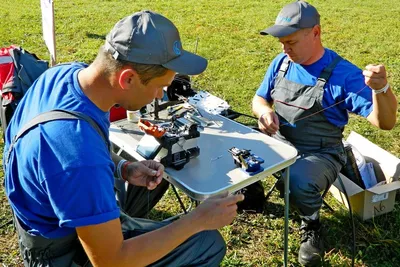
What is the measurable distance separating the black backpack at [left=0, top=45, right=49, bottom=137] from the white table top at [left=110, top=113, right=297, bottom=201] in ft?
2.76

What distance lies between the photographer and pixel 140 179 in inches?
84.1

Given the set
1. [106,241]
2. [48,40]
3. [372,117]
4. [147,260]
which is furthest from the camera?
[48,40]

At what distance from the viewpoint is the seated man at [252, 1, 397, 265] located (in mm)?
2678

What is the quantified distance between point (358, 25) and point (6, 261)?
7.10 meters

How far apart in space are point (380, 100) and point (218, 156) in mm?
1008

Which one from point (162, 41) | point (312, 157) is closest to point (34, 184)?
point (162, 41)

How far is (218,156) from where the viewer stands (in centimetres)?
230

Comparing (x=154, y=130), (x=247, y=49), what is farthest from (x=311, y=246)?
(x=247, y=49)

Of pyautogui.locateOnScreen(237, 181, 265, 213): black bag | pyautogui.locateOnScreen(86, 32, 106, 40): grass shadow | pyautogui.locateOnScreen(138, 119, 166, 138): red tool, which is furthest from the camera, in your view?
pyautogui.locateOnScreen(86, 32, 106, 40): grass shadow

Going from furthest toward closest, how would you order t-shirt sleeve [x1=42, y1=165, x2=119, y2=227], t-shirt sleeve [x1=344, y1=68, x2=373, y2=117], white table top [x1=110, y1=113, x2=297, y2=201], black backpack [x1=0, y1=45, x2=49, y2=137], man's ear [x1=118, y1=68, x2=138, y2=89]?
black backpack [x1=0, y1=45, x2=49, y2=137], t-shirt sleeve [x1=344, y1=68, x2=373, y2=117], white table top [x1=110, y1=113, x2=297, y2=201], man's ear [x1=118, y1=68, x2=138, y2=89], t-shirt sleeve [x1=42, y1=165, x2=119, y2=227]

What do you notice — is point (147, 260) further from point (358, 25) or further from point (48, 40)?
point (358, 25)

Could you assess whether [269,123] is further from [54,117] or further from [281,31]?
[54,117]

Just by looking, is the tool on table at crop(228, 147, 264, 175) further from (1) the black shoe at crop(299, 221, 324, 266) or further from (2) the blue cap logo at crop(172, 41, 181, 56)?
(1) the black shoe at crop(299, 221, 324, 266)

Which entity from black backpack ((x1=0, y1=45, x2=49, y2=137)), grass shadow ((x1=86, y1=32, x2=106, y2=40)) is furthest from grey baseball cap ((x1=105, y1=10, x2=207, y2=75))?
grass shadow ((x1=86, y1=32, x2=106, y2=40))
